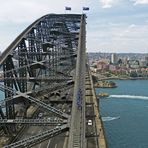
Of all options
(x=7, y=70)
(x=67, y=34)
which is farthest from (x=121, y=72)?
(x=7, y=70)

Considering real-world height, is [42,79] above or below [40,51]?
below

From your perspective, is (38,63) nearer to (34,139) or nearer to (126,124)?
(34,139)

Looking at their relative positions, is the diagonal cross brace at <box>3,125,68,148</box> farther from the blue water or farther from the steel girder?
the blue water

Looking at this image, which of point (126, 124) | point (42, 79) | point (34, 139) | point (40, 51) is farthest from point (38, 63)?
point (126, 124)

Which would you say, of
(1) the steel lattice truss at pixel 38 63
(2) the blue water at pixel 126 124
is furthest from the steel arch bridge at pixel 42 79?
(2) the blue water at pixel 126 124

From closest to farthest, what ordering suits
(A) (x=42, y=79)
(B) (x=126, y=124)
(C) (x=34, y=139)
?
(C) (x=34, y=139), (A) (x=42, y=79), (B) (x=126, y=124)

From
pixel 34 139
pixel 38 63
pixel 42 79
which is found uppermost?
pixel 38 63

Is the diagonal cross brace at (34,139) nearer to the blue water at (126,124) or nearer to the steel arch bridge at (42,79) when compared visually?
the steel arch bridge at (42,79)

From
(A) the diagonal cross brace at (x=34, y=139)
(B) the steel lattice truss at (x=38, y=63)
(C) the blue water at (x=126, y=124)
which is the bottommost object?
(C) the blue water at (x=126, y=124)

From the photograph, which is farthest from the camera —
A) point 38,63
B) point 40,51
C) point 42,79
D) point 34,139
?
point 40,51

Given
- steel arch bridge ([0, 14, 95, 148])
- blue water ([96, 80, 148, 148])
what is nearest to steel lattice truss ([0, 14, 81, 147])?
steel arch bridge ([0, 14, 95, 148])
